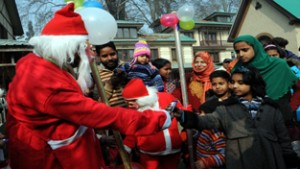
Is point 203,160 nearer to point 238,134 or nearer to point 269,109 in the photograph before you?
point 238,134

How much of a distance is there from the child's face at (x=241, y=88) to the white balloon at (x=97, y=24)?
131 cm

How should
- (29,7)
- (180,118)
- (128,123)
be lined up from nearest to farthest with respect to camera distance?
(128,123) → (180,118) → (29,7)

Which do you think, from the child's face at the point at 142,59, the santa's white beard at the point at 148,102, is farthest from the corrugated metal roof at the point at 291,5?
the santa's white beard at the point at 148,102

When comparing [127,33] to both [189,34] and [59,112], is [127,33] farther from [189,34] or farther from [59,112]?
[59,112]

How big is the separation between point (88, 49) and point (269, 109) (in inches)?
71.9

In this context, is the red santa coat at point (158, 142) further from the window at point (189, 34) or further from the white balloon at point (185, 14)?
the window at point (189, 34)

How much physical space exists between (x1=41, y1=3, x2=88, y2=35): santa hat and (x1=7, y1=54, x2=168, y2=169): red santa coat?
197mm

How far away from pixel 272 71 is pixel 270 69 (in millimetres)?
32

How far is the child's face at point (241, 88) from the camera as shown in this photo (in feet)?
10.0

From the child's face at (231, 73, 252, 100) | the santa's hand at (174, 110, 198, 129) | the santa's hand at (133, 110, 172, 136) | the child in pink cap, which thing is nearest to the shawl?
the child's face at (231, 73, 252, 100)

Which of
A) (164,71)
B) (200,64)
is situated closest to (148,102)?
(200,64)

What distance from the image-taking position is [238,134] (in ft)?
9.46

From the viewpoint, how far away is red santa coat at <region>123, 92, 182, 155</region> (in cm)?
306

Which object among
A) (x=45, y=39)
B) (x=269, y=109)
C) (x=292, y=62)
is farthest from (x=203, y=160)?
(x=292, y=62)
